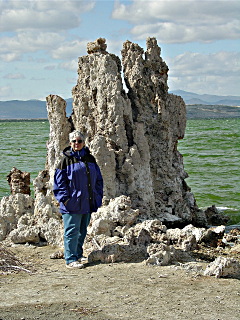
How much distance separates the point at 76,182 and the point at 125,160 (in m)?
3.13

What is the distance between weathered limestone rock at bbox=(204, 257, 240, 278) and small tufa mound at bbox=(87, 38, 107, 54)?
18.3ft

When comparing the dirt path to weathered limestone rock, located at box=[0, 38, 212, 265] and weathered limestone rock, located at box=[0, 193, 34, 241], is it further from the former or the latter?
weathered limestone rock, located at box=[0, 193, 34, 241]

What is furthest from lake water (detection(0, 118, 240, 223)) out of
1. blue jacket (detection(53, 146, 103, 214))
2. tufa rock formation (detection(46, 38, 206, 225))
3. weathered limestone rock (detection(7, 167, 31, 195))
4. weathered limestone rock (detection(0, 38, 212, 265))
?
blue jacket (detection(53, 146, 103, 214))

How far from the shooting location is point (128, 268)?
295 inches

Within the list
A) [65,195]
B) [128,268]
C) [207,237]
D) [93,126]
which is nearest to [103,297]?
[128,268]

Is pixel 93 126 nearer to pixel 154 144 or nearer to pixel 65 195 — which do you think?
pixel 154 144

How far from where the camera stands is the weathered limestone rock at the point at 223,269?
7051 mm

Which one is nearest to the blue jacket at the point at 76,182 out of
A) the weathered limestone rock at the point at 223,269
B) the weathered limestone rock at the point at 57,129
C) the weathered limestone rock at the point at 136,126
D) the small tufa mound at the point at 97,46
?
the weathered limestone rock at the point at 223,269

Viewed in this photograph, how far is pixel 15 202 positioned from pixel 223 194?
9.17 metres

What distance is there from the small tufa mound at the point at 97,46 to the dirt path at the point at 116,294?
5015 millimetres

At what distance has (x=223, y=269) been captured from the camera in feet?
23.1

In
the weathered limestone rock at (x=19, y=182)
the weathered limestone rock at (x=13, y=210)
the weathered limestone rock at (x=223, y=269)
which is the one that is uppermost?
the weathered limestone rock at (x=19, y=182)

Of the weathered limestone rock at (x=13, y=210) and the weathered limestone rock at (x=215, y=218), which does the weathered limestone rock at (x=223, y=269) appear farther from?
the weathered limestone rock at (x=215, y=218)

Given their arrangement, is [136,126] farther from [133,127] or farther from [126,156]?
[126,156]
